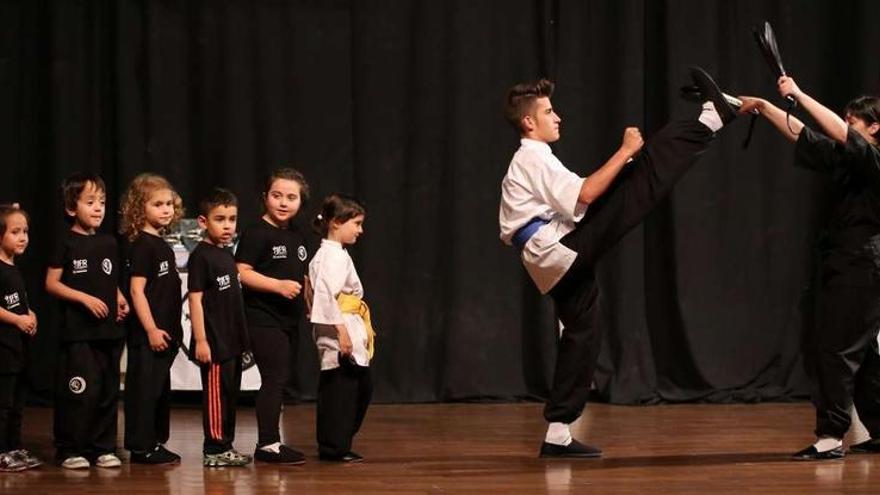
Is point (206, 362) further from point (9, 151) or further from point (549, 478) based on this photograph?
point (9, 151)

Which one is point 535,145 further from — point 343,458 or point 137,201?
point 137,201

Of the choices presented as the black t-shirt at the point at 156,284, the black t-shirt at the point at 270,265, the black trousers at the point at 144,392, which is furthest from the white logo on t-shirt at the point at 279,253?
the black trousers at the point at 144,392

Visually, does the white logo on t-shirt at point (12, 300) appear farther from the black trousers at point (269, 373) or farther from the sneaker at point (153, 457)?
the black trousers at point (269, 373)

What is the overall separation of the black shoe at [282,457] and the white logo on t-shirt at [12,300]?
964 mm

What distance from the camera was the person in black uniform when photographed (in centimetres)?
412

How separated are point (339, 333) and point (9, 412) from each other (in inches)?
45.0

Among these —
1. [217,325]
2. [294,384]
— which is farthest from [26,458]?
[294,384]

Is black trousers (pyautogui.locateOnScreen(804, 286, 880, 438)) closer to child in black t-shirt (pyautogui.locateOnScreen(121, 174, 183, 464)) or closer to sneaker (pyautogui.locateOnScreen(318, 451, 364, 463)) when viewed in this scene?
sneaker (pyautogui.locateOnScreen(318, 451, 364, 463))

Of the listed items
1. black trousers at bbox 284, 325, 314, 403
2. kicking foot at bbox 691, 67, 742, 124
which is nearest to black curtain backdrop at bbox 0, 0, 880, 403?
black trousers at bbox 284, 325, 314, 403

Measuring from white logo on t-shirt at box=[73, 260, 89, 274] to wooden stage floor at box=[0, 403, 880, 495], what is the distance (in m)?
0.67

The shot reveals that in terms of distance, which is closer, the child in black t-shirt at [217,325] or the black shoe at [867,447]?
the child in black t-shirt at [217,325]

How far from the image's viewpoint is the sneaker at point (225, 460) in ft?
13.7

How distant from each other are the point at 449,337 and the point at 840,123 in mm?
2840

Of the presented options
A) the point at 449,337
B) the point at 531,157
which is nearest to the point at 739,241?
the point at 449,337
